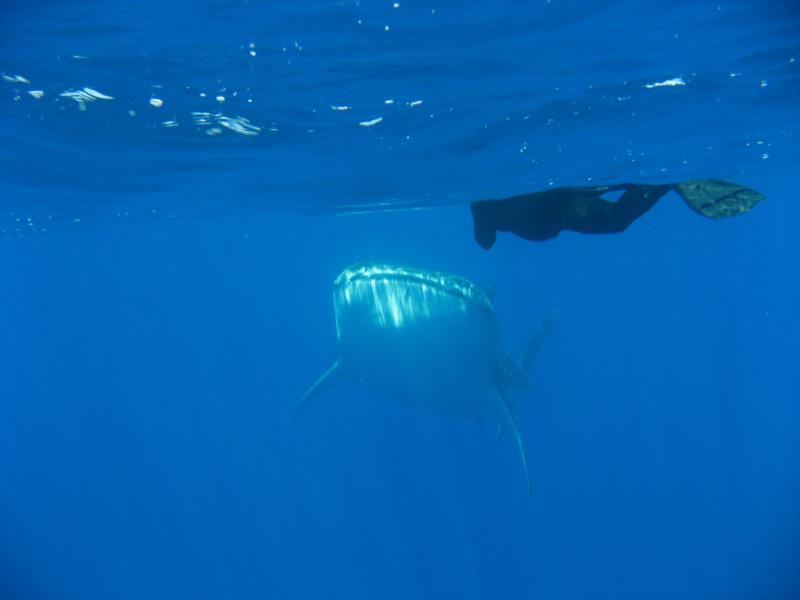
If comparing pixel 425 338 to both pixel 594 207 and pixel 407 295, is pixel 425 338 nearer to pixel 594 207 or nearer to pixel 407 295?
pixel 407 295

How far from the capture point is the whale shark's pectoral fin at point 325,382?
15.2 metres

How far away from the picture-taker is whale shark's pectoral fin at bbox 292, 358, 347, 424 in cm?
1518

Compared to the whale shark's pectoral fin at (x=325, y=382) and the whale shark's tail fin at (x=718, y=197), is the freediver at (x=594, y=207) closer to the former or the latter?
the whale shark's tail fin at (x=718, y=197)

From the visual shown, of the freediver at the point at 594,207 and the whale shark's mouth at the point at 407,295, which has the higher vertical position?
the freediver at the point at 594,207

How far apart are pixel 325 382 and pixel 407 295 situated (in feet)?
20.2

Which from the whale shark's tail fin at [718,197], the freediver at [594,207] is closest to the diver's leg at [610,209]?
the freediver at [594,207]

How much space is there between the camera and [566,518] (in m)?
32.7

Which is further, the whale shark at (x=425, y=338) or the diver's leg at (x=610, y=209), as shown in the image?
the whale shark at (x=425, y=338)

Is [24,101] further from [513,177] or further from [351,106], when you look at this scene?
[513,177]

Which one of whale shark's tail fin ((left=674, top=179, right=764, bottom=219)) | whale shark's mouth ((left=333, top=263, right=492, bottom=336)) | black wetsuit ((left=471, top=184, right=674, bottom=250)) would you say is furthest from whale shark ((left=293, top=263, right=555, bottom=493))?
whale shark's tail fin ((left=674, top=179, right=764, bottom=219))

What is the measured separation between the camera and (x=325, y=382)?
1633cm

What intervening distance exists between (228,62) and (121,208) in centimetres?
1759

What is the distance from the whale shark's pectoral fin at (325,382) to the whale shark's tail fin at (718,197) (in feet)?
25.3

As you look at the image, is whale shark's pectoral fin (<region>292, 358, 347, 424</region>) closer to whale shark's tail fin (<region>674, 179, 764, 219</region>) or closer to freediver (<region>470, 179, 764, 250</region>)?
freediver (<region>470, 179, 764, 250</region>)
